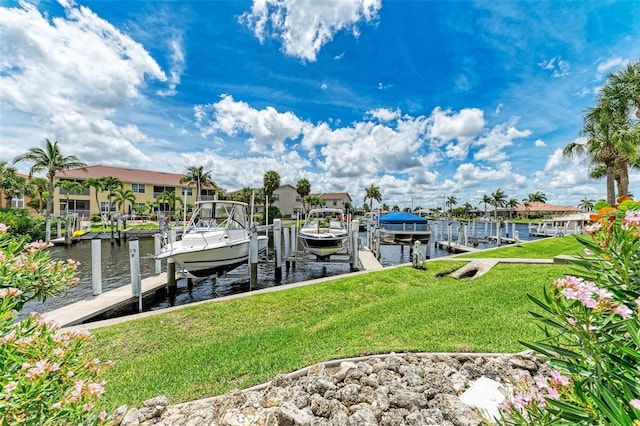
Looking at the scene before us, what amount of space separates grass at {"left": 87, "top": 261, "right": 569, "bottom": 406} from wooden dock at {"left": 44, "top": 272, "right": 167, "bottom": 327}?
1.86m

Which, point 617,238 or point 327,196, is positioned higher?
point 327,196

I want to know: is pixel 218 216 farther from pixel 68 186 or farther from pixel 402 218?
pixel 68 186

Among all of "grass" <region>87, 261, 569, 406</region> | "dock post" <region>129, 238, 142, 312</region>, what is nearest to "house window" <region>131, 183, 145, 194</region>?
"dock post" <region>129, 238, 142, 312</region>

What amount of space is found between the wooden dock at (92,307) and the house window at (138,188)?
44891 mm

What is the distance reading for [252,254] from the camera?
1134 centimetres

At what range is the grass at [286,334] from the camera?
162 inches

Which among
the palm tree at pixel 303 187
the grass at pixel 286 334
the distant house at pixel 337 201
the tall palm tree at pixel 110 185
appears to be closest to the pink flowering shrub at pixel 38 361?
the grass at pixel 286 334

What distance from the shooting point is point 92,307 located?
8070 millimetres

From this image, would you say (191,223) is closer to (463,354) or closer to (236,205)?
(236,205)

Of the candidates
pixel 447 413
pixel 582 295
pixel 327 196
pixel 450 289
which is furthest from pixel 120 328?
pixel 327 196

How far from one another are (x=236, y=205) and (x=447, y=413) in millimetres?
11893

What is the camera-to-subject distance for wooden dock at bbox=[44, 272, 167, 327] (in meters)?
7.23

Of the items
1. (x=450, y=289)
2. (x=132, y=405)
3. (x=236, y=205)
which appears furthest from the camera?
(x=236, y=205)

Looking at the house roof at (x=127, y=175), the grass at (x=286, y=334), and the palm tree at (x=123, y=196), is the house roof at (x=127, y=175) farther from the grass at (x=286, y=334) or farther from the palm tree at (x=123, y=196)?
the grass at (x=286, y=334)
